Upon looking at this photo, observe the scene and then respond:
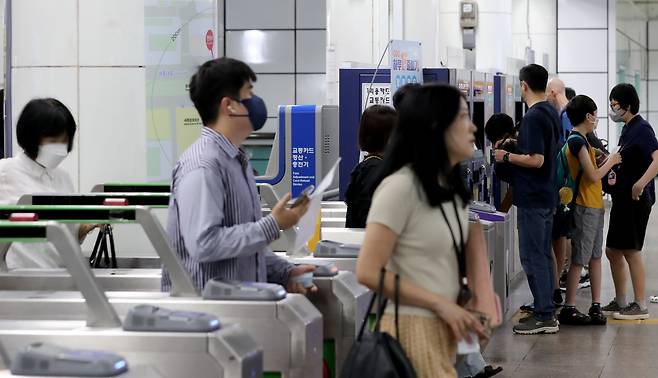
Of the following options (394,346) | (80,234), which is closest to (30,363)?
(394,346)

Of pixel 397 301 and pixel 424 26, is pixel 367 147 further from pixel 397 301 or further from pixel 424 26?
pixel 424 26

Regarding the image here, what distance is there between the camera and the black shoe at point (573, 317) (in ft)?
28.9

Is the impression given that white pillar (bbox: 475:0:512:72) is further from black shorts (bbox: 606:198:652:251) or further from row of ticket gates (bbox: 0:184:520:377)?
row of ticket gates (bbox: 0:184:520:377)

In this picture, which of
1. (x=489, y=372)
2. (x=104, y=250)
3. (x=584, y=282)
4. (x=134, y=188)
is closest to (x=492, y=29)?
(x=584, y=282)

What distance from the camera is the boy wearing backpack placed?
8.55 metres

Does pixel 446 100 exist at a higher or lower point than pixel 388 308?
higher

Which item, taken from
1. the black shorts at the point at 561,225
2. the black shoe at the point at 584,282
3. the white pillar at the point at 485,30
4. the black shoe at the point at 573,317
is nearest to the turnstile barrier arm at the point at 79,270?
the black shorts at the point at 561,225

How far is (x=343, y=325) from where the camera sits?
4.42 metres

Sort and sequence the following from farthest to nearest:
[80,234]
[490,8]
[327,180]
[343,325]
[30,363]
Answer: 1. [490,8]
2. [80,234]
3. [343,325]
4. [327,180]
5. [30,363]

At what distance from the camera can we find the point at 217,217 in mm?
3781

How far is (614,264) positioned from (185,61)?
3397 mm

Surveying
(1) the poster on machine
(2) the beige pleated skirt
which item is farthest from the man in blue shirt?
(2) the beige pleated skirt

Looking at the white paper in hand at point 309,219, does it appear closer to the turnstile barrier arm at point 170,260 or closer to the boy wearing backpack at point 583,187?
the turnstile barrier arm at point 170,260

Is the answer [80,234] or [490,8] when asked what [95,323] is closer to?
[80,234]
